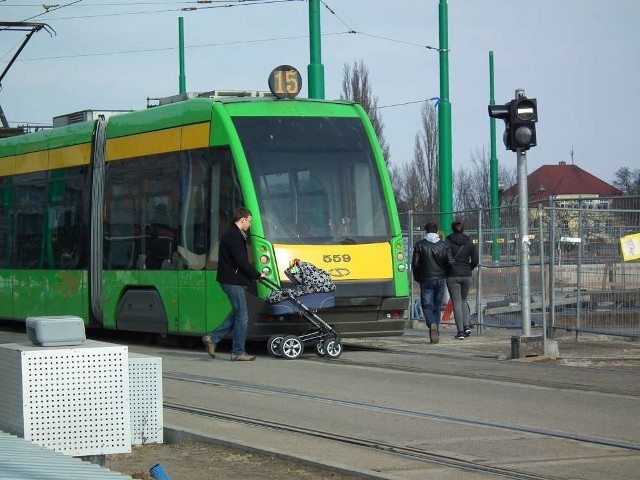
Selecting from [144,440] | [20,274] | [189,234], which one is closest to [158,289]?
[189,234]

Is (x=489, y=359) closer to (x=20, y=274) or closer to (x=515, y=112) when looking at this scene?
(x=515, y=112)

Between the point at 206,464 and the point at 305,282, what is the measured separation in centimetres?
728

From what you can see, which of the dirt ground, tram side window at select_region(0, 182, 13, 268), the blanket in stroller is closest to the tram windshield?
the blanket in stroller

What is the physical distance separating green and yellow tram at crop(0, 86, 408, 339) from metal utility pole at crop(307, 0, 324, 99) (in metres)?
4.64

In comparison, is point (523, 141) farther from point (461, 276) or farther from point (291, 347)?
point (461, 276)

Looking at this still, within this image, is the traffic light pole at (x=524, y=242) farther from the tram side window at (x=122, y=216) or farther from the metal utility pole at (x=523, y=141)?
the tram side window at (x=122, y=216)

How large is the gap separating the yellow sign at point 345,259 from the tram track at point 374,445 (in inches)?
190

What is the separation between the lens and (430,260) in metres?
18.8

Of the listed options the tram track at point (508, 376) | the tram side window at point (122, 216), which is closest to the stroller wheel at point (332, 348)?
the tram track at point (508, 376)

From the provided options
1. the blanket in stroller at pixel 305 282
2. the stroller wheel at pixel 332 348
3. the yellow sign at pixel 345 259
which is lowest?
the stroller wheel at pixel 332 348

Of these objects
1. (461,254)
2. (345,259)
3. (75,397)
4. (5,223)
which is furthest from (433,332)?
(75,397)

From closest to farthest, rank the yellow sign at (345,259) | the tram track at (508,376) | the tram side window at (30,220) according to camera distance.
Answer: the tram track at (508,376) → the yellow sign at (345,259) → the tram side window at (30,220)

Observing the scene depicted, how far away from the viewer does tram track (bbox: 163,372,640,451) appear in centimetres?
905

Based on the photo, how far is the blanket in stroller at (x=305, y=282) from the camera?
612 inches
